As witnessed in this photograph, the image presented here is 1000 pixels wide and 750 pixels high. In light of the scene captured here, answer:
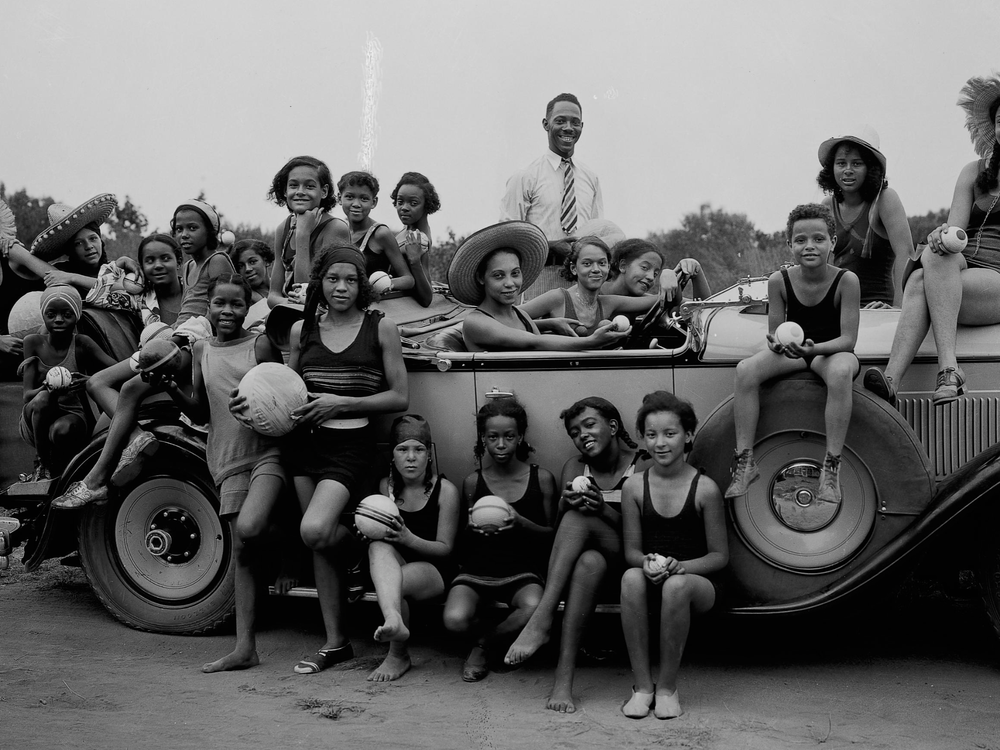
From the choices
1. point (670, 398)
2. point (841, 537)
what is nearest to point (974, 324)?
point (841, 537)

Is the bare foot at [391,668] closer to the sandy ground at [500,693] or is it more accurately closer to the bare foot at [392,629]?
the sandy ground at [500,693]

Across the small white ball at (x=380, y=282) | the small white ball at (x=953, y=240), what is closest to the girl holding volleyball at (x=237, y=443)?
the small white ball at (x=380, y=282)

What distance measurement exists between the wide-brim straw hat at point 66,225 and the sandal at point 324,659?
3.58m

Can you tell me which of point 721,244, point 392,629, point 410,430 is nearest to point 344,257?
point 410,430

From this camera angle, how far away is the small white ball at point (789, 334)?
438 cm

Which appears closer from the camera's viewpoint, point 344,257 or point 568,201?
point 344,257

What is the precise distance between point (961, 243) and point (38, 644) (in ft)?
15.7

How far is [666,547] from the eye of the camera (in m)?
4.34

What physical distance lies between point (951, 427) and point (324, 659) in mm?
3016

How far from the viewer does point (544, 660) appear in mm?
4852

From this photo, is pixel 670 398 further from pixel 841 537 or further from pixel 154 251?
pixel 154 251

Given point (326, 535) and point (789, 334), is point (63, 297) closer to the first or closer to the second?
point (326, 535)

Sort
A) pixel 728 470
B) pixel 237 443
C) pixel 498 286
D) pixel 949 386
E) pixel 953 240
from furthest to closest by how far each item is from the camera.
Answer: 1. pixel 498 286
2. pixel 237 443
3. pixel 953 240
4. pixel 728 470
5. pixel 949 386

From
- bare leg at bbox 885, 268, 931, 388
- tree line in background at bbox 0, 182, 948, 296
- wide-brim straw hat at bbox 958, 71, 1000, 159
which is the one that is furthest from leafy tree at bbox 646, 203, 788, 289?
bare leg at bbox 885, 268, 931, 388
